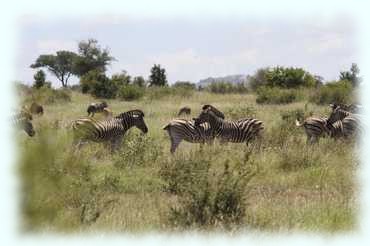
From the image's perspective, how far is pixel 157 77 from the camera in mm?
47125

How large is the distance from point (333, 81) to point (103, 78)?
1286 centimetres

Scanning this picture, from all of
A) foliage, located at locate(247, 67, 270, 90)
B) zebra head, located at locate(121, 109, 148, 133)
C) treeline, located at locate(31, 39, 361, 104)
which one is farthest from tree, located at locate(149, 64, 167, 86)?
zebra head, located at locate(121, 109, 148, 133)

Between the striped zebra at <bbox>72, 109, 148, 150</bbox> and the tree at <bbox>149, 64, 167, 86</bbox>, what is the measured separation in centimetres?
3391

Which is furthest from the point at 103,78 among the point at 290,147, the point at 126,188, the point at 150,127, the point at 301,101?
the point at 126,188

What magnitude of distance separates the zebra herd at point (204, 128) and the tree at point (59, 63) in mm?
44092

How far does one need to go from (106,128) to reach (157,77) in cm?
3531

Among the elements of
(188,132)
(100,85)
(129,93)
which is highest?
(100,85)

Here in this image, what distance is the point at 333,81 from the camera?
3078cm

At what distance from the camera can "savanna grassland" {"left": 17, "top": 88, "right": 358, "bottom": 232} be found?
4.96 m

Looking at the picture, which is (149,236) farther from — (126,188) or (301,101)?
(301,101)

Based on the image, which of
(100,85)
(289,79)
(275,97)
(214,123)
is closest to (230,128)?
(214,123)

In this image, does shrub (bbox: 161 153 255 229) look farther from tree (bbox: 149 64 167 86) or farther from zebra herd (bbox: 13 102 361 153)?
tree (bbox: 149 64 167 86)

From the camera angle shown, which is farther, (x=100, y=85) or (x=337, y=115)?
(x=100, y=85)

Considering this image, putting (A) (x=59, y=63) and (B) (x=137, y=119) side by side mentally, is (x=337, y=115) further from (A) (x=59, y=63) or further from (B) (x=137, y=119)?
(A) (x=59, y=63)
